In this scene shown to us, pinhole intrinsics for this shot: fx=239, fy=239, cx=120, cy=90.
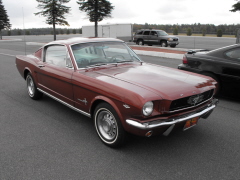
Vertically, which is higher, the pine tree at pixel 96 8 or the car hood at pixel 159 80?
the pine tree at pixel 96 8

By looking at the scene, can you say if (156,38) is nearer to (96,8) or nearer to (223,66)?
(96,8)

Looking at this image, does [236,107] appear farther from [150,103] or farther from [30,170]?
[30,170]

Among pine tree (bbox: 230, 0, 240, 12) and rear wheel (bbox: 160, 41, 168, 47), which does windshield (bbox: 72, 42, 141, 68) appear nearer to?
pine tree (bbox: 230, 0, 240, 12)

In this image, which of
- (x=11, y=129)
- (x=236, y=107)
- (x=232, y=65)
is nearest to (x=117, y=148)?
(x=11, y=129)

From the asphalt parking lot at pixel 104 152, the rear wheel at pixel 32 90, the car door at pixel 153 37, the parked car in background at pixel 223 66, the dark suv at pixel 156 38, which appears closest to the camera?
the asphalt parking lot at pixel 104 152

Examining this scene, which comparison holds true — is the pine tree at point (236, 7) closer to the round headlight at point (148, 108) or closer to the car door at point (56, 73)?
the car door at point (56, 73)

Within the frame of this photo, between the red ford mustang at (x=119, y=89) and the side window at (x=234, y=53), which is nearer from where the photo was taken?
the red ford mustang at (x=119, y=89)

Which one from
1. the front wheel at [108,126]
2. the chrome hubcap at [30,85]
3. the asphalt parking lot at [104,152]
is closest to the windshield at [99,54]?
the front wheel at [108,126]

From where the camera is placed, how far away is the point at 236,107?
5227mm

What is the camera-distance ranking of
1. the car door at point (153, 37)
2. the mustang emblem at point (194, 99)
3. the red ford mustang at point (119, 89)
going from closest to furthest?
1. the red ford mustang at point (119, 89)
2. the mustang emblem at point (194, 99)
3. the car door at point (153, 37)

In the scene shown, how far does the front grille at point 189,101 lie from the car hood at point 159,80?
8cm

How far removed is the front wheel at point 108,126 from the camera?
322 centimetres

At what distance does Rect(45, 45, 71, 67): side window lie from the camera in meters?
4.31

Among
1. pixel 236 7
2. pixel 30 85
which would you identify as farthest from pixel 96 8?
pixel 30 85
